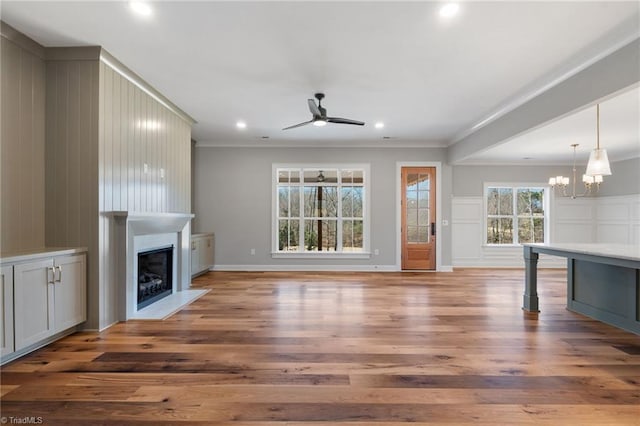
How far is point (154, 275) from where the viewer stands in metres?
4.40

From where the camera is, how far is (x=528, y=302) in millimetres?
4012

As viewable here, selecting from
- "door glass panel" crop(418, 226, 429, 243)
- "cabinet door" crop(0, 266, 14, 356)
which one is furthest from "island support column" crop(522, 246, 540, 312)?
"cabinet door" crop(0, 266, 14, 356)

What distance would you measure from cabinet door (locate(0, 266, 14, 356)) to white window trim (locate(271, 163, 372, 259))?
4728 mm

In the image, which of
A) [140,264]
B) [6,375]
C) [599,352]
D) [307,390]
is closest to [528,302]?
[599,352]

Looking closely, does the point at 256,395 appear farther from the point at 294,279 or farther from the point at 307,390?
the point at 294,279

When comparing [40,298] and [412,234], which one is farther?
[412,234]

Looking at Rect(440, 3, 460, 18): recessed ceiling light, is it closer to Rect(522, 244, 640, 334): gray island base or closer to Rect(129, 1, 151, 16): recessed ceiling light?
Rect(129, 1, 151, 16): recessed ceiling light

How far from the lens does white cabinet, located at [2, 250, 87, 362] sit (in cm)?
242

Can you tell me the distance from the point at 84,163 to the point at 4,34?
1174mm

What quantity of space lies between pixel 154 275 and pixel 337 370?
3105 millimetres

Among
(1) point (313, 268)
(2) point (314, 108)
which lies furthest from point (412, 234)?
(2) point (314, 108)

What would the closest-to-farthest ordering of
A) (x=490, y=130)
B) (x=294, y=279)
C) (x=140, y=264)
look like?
(x=140, y=264)
(x=490, y=130)
(x=294, y=279)

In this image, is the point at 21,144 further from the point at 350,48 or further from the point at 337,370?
the point at 337,370

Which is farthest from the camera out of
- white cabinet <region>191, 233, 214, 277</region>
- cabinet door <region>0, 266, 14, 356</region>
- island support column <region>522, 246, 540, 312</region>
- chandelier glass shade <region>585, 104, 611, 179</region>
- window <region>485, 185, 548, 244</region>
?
window <region>485, 185, 548, 244</region>
